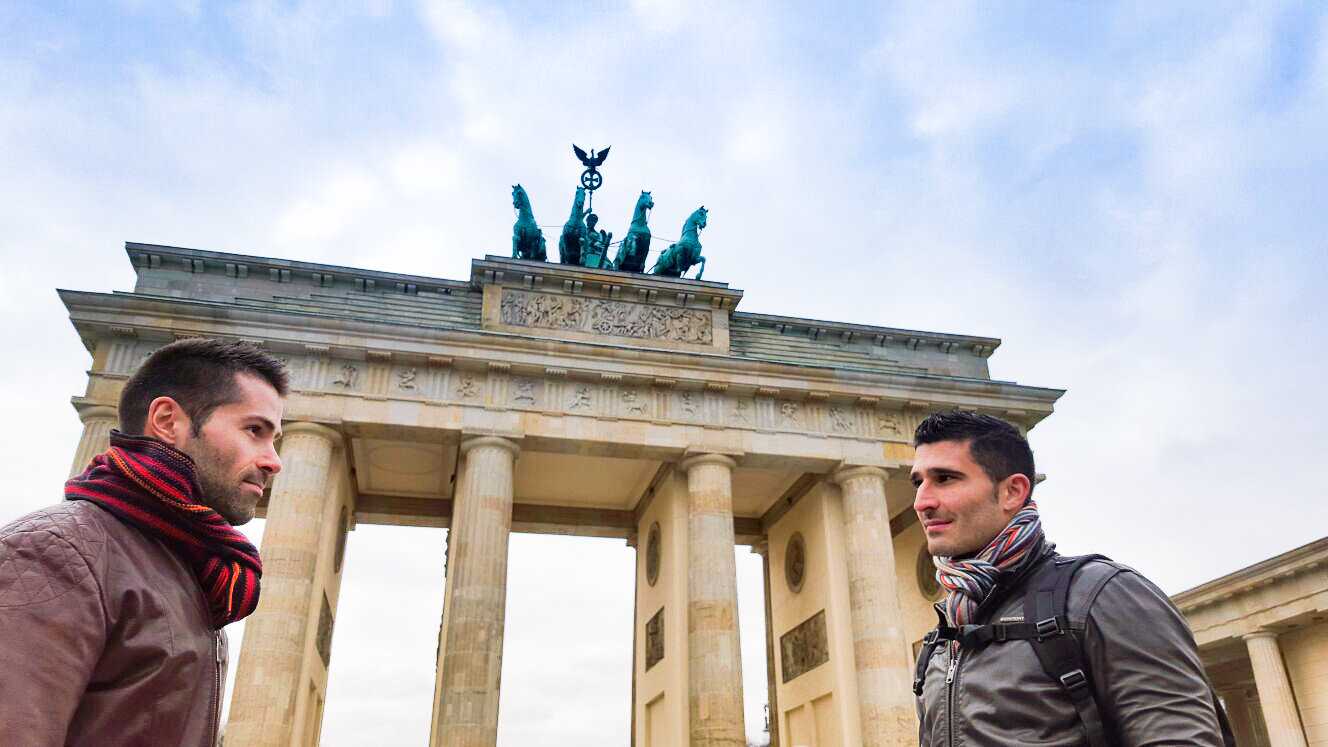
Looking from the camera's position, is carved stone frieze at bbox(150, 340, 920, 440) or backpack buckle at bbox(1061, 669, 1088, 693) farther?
carved stone frieze at bbox(150, 340, 920, 440)

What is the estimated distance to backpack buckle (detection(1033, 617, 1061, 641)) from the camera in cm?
254

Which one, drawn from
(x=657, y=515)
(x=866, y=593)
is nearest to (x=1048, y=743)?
(x=866, y=593)

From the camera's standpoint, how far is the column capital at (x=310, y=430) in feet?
68.3

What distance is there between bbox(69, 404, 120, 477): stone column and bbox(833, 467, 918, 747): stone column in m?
17.7

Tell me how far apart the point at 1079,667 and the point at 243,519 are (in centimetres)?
236

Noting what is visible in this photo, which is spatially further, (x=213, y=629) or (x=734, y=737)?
(x=734, y=737)

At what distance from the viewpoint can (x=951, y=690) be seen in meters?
2.83

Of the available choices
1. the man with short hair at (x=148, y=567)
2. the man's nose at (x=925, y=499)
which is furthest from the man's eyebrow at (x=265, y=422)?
the man's nose at (x=925, y=499)

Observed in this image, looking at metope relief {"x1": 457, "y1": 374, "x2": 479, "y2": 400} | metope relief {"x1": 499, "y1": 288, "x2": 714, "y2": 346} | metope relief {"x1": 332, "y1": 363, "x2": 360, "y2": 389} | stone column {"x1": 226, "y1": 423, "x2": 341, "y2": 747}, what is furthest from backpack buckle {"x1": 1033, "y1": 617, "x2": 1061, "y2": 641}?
metope relief {"x1": 499, "y1": 288, "x2": 714, "y2": 346}

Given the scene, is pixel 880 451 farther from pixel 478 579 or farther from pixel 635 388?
pixel 478 579

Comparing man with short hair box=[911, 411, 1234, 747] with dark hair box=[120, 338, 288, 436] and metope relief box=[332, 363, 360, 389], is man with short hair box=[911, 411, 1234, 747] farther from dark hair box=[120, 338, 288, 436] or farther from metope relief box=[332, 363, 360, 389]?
metope relief box=[332, 363, 360, 389]

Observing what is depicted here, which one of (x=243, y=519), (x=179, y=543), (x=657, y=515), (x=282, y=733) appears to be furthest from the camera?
(x=657, y=515)

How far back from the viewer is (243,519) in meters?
2.44

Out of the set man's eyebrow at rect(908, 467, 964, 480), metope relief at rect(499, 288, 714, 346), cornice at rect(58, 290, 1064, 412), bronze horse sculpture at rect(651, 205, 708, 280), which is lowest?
man's eyebrow at rect(908, 467, 964, 480)
